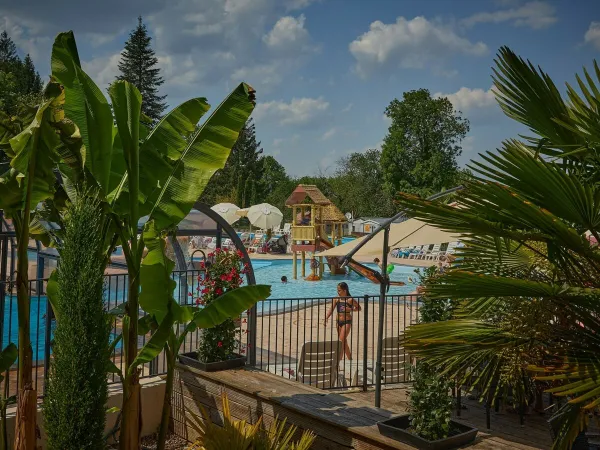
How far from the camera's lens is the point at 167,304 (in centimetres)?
525

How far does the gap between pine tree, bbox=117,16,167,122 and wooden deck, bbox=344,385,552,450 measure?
5092cm

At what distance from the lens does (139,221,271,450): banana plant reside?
5.21m

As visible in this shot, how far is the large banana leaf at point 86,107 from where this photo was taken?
4.85 meters

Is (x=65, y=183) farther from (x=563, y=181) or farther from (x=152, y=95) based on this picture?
(x=152, y=95)

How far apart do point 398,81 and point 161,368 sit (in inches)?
2174

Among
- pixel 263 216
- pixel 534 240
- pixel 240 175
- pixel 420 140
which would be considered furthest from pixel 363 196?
pixel 534 240

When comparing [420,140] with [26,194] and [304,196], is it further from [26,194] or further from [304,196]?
[26,194]

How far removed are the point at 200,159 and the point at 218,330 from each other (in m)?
2.63

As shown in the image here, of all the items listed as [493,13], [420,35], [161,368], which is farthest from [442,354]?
[493,13]

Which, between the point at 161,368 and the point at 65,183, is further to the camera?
the point at 161,368

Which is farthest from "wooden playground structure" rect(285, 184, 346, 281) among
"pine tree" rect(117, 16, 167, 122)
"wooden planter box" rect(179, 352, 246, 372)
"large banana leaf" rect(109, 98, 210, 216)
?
"pine tree" rect(117, 16, 167, 122)

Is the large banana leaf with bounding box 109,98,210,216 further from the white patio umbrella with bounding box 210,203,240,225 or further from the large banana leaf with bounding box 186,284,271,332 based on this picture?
the white patio umbrella with bounding box 210,203,240,225

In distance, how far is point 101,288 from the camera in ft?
15.0

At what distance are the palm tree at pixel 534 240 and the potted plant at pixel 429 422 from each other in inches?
42.2
